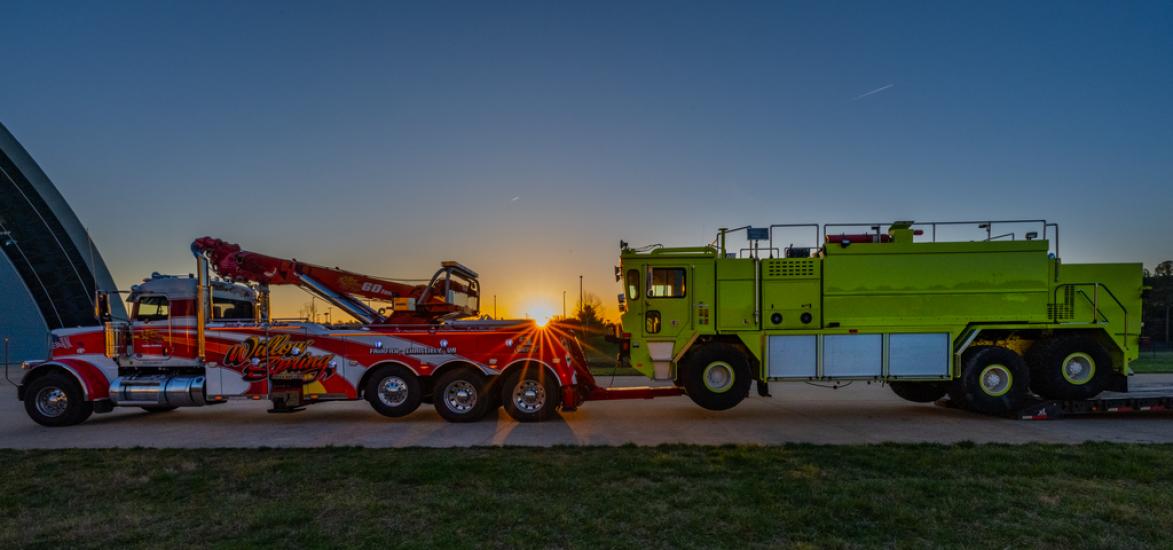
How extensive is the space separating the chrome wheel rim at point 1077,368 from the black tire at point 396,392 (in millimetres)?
11307

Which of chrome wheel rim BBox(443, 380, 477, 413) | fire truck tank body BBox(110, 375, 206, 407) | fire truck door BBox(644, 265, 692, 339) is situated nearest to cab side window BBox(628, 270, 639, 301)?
fire truck door BBox(644, 265, 692, 339)

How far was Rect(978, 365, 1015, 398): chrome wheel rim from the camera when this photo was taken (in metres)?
10.4

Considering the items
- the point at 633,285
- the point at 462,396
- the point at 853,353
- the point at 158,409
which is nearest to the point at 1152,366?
the point at 853,353

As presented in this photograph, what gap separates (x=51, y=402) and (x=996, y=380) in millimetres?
16695

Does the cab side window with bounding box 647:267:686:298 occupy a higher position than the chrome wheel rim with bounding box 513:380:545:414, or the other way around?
the cab side window with bounding box 647:267:686:298

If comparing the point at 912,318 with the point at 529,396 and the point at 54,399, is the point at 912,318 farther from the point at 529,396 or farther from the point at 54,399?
the point at 54,399

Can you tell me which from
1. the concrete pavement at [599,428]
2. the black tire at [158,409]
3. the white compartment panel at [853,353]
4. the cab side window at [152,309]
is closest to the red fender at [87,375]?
the concrete pavement at [599,428]

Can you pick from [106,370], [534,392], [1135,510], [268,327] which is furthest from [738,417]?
[106,370]

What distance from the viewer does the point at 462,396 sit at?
10.4m

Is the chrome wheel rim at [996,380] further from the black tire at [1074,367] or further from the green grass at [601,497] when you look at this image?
the green grass at [601,497]

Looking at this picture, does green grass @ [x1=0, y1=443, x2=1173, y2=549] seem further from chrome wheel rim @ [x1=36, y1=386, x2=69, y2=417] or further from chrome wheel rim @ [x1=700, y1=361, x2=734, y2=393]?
chrome wheel rim @ [x1=36, y1=386, x2=69, y2=417]

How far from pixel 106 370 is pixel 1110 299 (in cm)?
1791

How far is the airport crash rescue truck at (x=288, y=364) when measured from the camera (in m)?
10.3

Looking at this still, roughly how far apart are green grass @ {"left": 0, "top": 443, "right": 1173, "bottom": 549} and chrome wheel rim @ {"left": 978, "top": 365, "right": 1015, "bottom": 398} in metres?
2.87
